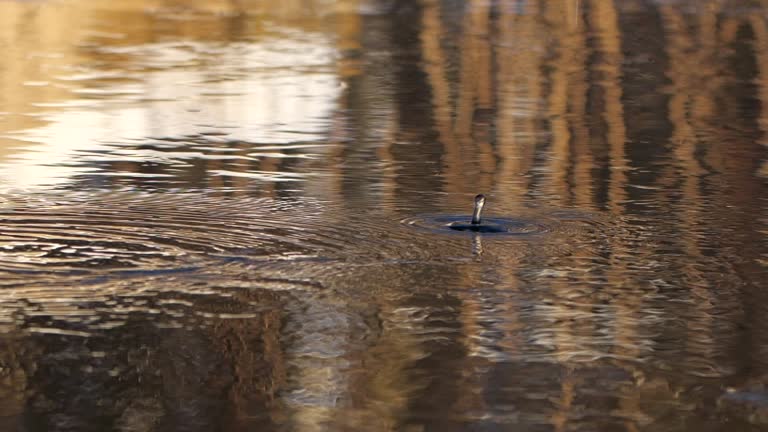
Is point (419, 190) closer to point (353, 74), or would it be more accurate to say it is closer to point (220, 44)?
point (353, 74)

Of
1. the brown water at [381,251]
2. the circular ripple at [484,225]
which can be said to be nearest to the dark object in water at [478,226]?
the circular ripple at [484,225]

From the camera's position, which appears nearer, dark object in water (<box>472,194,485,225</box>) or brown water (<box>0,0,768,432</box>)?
brown water (<box>0,0,768,432</box>)

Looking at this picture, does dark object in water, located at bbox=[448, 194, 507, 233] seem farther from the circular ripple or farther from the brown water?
the brown water

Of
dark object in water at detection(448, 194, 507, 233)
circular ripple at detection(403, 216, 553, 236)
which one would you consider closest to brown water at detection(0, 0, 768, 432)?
circular ripple at detection(403, 216, 553, 236)

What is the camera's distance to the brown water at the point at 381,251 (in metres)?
6.32

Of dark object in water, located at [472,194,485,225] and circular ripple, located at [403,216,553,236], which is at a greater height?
dark object in water, located at [472,194,485,225]

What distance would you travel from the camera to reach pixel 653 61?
21.5m

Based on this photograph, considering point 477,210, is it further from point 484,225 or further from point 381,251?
point 381,251

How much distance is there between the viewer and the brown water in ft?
20.7

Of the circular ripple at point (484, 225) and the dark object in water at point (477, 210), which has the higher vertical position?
the dark object in water at point (477, 210)

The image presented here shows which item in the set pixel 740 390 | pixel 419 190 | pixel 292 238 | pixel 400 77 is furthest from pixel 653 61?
pixel 740 390

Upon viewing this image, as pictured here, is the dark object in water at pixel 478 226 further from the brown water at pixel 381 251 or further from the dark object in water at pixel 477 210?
the brown water at pixel 381 251

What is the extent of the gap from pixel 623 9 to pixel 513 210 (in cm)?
2224

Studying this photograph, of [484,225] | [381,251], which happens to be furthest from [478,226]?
[381,251]
